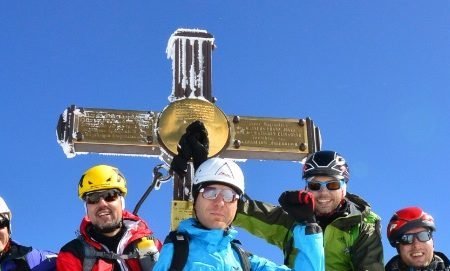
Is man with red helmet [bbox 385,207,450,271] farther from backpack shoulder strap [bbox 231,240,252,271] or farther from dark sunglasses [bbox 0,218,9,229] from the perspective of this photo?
dark sunglasses [bbox 0,218,9,229]

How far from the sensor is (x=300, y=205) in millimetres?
4930

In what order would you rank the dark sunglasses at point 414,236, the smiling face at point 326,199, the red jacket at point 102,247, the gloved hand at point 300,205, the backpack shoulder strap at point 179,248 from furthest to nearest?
the dark sunglasses at point 414,236, the smiling face at point 326,199, the red jacket at point 102,247, the gloved hand at point 300,205, the backpack shoulder strap at point 179,248

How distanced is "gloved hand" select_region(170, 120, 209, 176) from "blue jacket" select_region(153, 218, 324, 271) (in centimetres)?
153

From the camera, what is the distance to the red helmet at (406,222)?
20.1 ft

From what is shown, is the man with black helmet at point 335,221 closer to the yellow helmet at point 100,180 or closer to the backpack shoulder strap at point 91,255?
the yellow helmet at point 100,180

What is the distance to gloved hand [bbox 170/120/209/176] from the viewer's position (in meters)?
6.32

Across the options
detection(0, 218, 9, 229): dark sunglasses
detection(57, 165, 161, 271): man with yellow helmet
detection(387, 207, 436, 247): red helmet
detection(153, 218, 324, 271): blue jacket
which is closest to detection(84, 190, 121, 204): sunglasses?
detection(57, 165, 161, 271): man with yellow helmet

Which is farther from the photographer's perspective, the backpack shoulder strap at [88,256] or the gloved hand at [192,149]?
the gloved hand at [192,149]

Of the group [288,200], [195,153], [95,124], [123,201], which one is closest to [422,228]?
[288,200]

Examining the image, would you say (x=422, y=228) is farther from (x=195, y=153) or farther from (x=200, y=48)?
(x=200, y=48)

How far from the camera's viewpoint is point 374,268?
573 centimetres

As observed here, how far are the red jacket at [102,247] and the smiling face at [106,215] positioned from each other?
4.1 inches

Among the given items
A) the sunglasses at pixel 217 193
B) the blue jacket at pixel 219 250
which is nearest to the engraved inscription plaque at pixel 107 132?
the sunglasses at pixel 217 193

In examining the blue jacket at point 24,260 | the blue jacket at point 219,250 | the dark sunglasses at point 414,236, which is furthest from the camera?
the dark sunglasses at point 414,236
